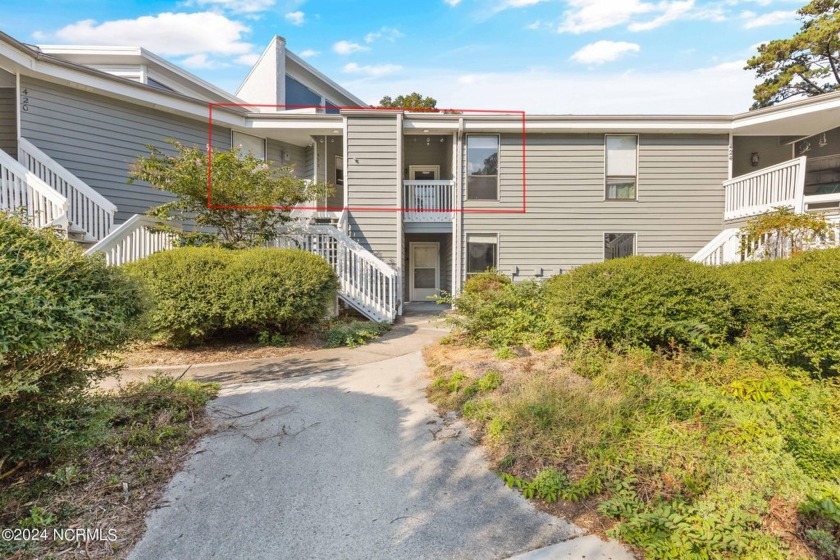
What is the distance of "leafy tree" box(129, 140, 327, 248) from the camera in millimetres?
7133

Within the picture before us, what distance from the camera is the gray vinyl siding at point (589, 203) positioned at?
11.0 m

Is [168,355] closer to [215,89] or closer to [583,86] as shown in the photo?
[215,89]

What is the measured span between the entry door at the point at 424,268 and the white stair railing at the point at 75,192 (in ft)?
25.8

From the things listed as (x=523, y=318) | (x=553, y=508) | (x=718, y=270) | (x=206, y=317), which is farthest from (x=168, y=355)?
(x=718, y=270)

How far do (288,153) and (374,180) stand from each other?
3153mm

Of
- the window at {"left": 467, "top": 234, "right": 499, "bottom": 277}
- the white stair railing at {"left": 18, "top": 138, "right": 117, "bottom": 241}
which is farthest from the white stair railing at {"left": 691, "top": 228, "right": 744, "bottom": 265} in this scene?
the white stair railing at {"left": 18, "top": 138, "right": 117, "bottom": 241}

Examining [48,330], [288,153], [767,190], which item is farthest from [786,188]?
[288,153]

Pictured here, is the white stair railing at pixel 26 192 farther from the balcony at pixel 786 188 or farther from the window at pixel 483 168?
the balcony at pixel 786 188

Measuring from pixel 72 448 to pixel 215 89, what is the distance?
540 inches

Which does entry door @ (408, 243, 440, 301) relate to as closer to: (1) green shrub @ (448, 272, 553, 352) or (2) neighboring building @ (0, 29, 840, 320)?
(2) neighboring building @ (0, 29, 840, 320)

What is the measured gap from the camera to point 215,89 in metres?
13.3

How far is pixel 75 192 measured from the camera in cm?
727

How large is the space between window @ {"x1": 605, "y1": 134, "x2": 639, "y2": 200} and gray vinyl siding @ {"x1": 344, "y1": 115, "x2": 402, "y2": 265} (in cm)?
579

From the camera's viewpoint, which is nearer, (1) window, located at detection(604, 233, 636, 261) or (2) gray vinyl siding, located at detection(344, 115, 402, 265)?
(2) gray vinyl siding, located at detection(344, 115, 402, 265)
